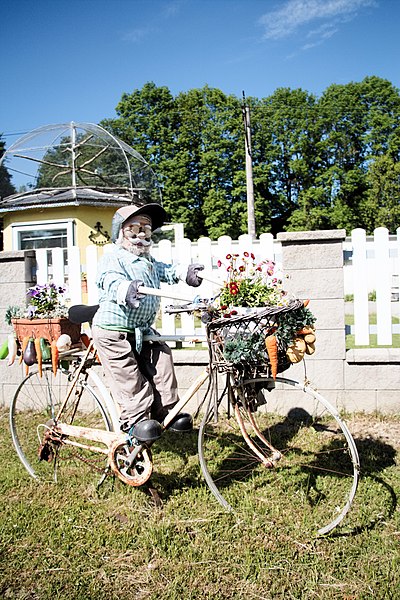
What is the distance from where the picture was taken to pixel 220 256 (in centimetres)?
535

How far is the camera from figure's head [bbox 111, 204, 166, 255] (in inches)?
135

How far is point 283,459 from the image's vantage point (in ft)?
13.0

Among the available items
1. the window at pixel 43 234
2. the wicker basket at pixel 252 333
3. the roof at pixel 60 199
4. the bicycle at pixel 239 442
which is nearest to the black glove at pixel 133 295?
the bicycle at pixel 239 442

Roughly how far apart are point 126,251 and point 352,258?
7.95ft

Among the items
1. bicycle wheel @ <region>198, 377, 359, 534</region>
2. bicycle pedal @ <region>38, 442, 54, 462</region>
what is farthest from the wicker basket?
bicycle pedal @ <region>38, 442, 54, 462</region>

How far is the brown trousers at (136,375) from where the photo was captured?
333cm

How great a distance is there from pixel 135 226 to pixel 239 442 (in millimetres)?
1969

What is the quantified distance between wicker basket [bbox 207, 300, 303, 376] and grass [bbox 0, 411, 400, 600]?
3.10ft

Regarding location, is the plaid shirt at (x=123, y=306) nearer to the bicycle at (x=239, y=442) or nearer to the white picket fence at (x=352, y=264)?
the bicycle at (x=239, y=442)

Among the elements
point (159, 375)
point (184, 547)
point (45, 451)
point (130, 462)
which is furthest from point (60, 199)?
point (184, 547)

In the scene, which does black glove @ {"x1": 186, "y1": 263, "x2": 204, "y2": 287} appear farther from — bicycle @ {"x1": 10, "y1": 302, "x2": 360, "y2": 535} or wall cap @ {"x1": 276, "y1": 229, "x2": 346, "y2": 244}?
wall cap @ {"x1": 276, "y1": 229, "x2": 346, "y2": 244}

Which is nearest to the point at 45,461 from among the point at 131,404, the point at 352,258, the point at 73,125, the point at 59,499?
the point at 59,499

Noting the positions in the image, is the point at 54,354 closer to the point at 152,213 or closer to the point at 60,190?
the point at 152,213

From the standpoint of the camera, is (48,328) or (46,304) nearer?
(48,328)
